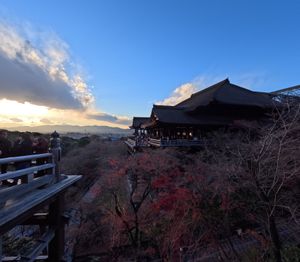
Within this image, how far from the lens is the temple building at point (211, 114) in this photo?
20.2 metres

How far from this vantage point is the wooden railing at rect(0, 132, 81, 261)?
3012 millimetres

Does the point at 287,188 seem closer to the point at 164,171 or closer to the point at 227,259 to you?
the point at 227,259

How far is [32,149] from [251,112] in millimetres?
22642

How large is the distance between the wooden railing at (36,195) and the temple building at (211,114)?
13845 mm

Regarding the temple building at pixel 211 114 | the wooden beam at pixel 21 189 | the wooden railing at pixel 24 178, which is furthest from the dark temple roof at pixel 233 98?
the wooden beam at pixel 21 189

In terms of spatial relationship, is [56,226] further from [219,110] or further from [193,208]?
[219,110]

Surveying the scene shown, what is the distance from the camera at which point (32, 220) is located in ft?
16.6

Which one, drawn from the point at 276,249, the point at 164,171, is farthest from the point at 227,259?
the point at 164,171

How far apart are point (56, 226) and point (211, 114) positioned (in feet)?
65.0

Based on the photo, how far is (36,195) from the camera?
3.70 m

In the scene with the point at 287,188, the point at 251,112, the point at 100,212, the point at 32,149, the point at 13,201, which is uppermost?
the point at 251,112

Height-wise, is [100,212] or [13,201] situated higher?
[13,201]

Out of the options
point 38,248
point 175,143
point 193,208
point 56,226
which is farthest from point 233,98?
point 38,248

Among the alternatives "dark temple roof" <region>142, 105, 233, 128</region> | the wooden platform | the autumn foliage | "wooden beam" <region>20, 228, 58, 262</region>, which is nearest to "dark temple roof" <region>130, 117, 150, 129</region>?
"dark temple roof" <region>142, 105, 233, 128</region>
